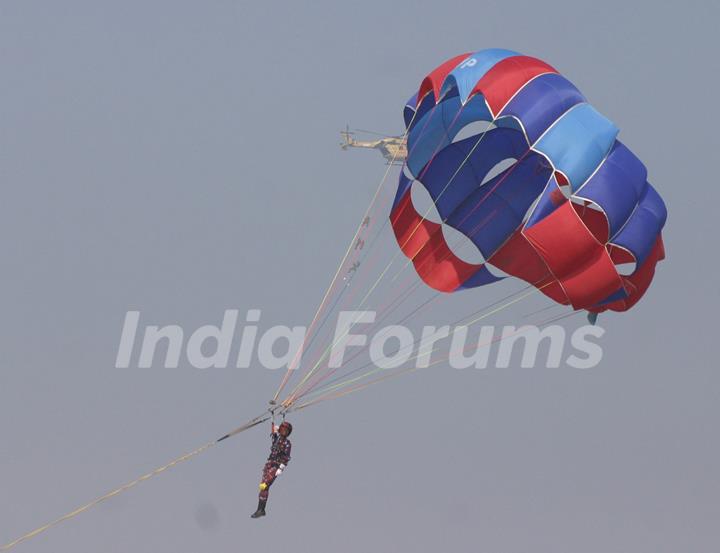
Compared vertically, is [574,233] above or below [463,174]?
below

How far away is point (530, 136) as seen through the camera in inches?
1291

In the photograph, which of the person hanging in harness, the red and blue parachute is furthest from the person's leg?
the red and blue parachute

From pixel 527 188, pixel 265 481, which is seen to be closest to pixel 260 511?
pixel 265 481

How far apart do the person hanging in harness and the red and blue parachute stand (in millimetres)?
5143

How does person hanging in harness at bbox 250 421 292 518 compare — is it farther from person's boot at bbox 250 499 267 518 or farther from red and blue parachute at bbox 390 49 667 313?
red and blue parachute at bbox 390 49 667 313

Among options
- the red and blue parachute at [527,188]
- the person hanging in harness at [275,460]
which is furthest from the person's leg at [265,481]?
the red and blue parachute at [527,188]

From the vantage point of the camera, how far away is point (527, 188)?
34969mm

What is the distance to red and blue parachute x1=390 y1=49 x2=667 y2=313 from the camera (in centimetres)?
3262

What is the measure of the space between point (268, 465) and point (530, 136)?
7.52m

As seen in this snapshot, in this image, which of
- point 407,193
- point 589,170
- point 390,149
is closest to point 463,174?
point 407,193

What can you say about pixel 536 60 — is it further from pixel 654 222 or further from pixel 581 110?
pixel 654 222

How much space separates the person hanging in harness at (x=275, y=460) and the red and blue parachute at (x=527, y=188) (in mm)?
5143

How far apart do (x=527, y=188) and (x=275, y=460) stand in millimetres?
7329

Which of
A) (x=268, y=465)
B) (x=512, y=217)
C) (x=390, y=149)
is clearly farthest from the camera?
(x=390, y=149)
